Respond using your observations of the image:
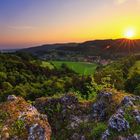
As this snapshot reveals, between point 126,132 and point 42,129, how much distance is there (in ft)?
8.96

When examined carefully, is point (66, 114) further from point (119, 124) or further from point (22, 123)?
point (119, 124)

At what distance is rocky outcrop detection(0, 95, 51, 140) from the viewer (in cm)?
975

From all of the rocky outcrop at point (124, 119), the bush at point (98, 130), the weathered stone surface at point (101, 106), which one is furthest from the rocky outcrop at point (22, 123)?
the weathered stone surface at point (101, 106)

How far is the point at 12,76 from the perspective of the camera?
15300 centimetres

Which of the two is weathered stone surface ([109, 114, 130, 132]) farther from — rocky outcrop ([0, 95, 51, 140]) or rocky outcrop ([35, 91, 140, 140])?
rocky outcrop ([0, 95, 51, 140])

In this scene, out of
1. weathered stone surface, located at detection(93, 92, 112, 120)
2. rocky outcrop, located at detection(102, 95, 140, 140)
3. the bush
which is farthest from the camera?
weathered stone surface, located at detection(93, 92, 112, 120)

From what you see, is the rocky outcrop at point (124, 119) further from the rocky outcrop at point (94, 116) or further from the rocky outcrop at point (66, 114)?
the rocky outcrop at point (66, 114)

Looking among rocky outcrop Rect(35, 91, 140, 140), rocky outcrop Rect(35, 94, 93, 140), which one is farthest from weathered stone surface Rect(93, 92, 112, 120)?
rocky outcrop Rect(35, 94, 93, 140)

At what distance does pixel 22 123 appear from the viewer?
10.3m

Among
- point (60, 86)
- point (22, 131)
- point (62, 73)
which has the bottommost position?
point (62, 73)

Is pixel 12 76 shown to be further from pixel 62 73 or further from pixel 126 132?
pixel 126 132

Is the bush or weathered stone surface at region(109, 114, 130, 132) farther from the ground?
weathered stone surface at region(109, 114, 130, 132)

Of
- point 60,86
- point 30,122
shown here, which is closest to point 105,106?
point 30,122

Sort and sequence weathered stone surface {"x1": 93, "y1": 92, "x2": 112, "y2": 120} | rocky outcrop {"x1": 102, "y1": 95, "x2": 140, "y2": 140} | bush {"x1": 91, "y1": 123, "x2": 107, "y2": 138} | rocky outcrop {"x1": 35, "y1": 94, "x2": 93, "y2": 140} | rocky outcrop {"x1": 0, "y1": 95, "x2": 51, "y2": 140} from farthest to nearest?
weathered stone surface {"x1": 93, "y1": 92, "x2": 112, "y2": 120} → rocky outcrop {"x1": 35, "y1": 94, "x2": 93, "y2": 140} → bush {"x1": 91, "y1": 123, "x2": 107, "y2": 138} → rocky outcrop {"x1": 102, "y1": 95, "x2": 140, "y2": 140} → rocky outcrop {"x1": 0, "y1": 95, "x2": 51, "y2": 140}
